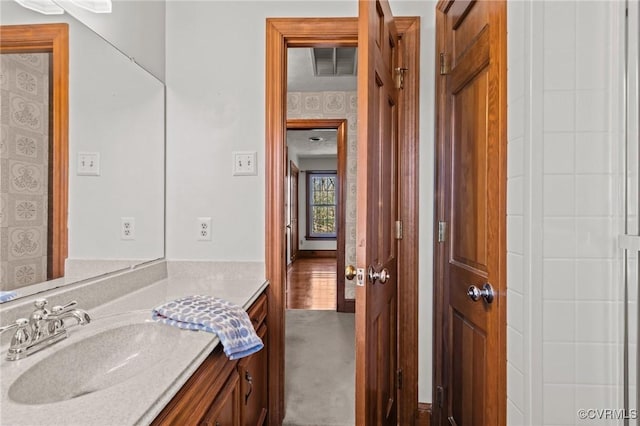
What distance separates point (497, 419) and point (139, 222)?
161 cm

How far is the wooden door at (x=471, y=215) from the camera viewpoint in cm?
113

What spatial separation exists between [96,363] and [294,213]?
7884 millimetres

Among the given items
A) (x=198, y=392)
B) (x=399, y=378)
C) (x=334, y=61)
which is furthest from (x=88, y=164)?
(x=334, y=61)

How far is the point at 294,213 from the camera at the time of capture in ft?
29.0

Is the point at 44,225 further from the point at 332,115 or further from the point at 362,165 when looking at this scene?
the point at 332,115

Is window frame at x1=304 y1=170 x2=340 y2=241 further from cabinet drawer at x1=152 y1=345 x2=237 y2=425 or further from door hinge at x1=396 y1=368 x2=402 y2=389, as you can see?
cabinet drawer at x1=152 y1=345 x2=237 y2=425

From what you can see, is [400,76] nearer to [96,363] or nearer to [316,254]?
[96,363]

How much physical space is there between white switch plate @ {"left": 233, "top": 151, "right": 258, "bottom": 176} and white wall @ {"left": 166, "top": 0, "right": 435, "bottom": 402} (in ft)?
0.09

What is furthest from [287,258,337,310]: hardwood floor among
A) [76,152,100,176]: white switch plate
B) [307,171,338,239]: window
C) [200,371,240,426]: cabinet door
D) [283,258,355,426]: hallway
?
[76,152,100,176]: white switch plate

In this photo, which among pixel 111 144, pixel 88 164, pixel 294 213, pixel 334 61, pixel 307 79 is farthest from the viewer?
pixel 294 213

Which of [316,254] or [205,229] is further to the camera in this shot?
[316,254]

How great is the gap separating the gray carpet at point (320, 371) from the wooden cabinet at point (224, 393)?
443mm

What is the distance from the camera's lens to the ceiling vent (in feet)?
9.61

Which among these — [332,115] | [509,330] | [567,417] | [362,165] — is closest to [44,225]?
[362,165]
